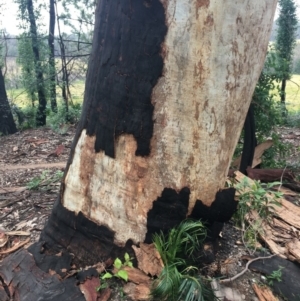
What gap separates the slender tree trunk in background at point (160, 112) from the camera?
2.28 m

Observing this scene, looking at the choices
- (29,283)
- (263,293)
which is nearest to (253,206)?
(263,293)

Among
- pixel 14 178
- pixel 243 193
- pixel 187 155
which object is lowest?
A: pixel 14 178

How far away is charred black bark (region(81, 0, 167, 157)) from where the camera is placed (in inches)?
91.7

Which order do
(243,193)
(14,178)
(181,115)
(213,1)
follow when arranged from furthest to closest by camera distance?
1. (14,178)
2. (243,193)
3. (181,115)
4. (213,1)

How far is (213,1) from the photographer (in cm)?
218

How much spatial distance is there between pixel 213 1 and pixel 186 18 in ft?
0.58

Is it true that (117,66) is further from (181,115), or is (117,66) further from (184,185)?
(184,185)

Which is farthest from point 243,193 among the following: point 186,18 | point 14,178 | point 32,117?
point 32,117

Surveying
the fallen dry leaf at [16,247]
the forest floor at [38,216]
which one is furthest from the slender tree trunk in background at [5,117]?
the fallen dry leaf at [16,247]

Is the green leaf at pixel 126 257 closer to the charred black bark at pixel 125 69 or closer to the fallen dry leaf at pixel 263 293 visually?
the charred black bark at pixel 125 69

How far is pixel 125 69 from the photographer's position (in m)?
2.43

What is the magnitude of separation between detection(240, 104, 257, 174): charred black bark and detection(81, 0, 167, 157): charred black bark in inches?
96.0

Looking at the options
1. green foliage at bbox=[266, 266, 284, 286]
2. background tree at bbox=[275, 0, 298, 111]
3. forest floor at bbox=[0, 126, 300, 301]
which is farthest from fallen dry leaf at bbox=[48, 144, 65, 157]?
background tree at bbox=[275, 0, 298, 111]

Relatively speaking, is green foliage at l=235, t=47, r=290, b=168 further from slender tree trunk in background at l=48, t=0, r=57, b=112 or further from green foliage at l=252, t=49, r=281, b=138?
slender tree trunk in background at l=48, t=0, r=57, b=112
